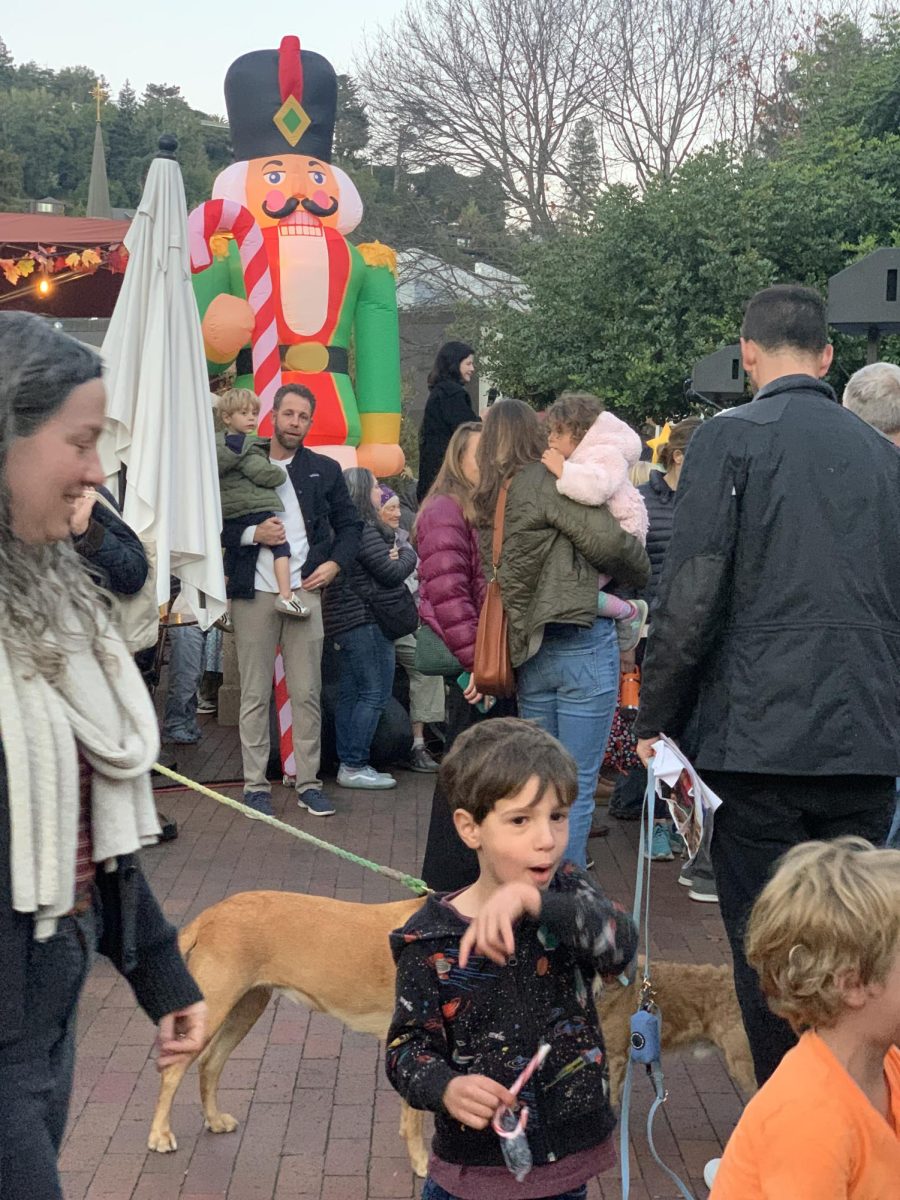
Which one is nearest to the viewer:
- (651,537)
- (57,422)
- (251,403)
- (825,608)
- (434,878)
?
(57,422)

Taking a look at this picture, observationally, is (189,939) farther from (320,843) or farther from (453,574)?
(453,574)

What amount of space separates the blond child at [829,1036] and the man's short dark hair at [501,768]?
44 cm

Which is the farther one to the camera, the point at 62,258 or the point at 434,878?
the point at 62,258

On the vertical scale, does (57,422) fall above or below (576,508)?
above

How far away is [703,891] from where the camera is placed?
22.0ft

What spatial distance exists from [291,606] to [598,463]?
2.83m

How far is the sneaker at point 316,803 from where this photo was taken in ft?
26.3

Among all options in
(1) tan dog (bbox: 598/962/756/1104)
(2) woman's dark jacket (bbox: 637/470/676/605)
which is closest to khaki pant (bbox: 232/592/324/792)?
(2) woman's dark jacket (bbox: 637/470/676/605)

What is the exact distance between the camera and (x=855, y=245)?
1878cm

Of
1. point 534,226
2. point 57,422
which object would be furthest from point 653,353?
point 57,422

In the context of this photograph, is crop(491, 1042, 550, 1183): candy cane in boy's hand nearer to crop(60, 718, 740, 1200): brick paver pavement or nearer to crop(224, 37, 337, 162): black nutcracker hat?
crop(60, 718, 740, 1200): brick paver pavement

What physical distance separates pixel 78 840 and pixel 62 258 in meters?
10.7

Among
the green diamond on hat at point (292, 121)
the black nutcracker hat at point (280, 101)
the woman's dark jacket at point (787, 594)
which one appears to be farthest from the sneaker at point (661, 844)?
the green diamond on hat at point (292, 121)

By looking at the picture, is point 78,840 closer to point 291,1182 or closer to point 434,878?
point 291,1182
